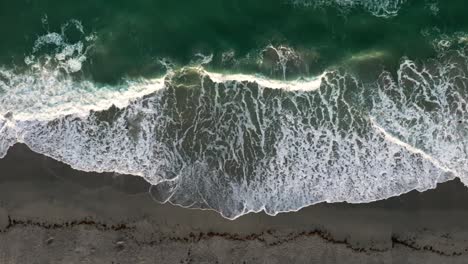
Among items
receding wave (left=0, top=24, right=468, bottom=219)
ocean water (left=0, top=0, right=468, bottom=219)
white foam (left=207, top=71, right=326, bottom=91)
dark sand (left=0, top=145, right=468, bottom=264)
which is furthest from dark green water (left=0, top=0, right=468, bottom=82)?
dark sand (left=0, top=145, right=468, bottom=264)

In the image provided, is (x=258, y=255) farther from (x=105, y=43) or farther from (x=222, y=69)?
(x=105, y=43)

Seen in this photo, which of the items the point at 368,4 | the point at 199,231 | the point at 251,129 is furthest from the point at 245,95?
the point at 368,4

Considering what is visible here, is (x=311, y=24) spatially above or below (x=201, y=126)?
above

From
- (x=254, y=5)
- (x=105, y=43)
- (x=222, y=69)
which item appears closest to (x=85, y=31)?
(x=105, y=43)

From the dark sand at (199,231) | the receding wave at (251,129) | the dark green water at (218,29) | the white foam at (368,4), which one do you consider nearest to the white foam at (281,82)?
the receding wave at (251,129)

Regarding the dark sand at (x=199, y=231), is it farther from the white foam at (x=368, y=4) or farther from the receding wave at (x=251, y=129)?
the white foam at (x=368, y=4)

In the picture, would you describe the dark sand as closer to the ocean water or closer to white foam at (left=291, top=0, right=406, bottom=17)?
the ocean water
